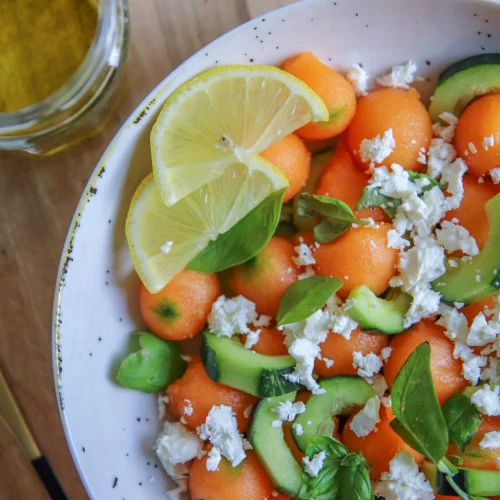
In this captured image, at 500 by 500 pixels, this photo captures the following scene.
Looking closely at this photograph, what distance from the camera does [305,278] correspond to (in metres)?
0.99

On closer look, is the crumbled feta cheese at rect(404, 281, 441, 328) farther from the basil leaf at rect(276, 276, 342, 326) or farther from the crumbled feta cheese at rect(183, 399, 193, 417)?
the crumbled feta cheese at rect(183, 399, 193, 417)

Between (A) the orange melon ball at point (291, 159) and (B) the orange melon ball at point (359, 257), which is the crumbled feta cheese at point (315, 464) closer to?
(B) the orange melon ball at point (359, 257)

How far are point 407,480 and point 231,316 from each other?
381mm

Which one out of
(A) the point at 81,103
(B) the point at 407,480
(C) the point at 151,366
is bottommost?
(B) the point at 407,480

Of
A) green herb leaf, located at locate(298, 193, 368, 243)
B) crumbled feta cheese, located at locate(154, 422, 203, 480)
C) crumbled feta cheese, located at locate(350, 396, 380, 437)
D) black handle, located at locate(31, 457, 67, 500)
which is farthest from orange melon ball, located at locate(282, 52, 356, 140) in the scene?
black handle, located at locate(31, 457, 67, 500)

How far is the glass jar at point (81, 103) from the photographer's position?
955 millimetres

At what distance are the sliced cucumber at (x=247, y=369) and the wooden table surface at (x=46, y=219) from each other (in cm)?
34

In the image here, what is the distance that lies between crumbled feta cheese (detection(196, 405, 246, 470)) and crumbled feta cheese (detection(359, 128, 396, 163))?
1.58 ft

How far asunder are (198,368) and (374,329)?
1.00ft

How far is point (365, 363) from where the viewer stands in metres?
1.00

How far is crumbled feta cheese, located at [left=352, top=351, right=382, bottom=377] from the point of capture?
99 centimetres

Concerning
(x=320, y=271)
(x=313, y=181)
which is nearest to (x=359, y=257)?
Answer: (x=320, y=271)

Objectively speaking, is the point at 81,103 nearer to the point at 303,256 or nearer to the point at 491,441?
the point at 303,256

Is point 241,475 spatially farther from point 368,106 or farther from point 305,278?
point 368,106
